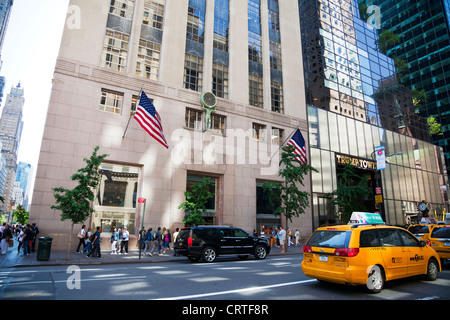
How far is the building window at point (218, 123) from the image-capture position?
2616 centimetres

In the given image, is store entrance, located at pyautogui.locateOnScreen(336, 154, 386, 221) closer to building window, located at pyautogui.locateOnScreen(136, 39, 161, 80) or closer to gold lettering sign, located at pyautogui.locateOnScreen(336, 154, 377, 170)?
gold lettering sign, located at pyautogui.locateOnScreen(336, 154, 377, 170)

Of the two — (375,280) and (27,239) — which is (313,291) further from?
(27,239)

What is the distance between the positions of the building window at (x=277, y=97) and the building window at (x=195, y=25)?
9.58 metres

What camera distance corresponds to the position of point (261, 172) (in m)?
27.3

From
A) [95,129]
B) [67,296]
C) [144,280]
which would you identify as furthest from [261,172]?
[67,296]

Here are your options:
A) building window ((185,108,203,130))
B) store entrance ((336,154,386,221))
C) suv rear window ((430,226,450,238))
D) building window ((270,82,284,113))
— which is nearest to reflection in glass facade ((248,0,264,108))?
building window ((270,82,284,113))

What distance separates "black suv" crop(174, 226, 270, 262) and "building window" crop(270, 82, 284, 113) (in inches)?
732

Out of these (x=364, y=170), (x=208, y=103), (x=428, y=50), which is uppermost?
(x=428, y=50)

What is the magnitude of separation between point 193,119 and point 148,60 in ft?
21.6

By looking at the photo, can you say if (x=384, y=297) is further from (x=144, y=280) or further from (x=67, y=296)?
(x=67, y=296)

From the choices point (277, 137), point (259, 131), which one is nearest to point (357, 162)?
point (277, 137)

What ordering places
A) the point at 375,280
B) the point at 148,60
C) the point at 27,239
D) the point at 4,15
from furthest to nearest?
the point at 4,15, the point at 148,60, the point at 27,239, the point at 375,280

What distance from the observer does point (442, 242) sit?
10.8 metres

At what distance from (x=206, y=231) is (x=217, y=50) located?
2030 centimetres
